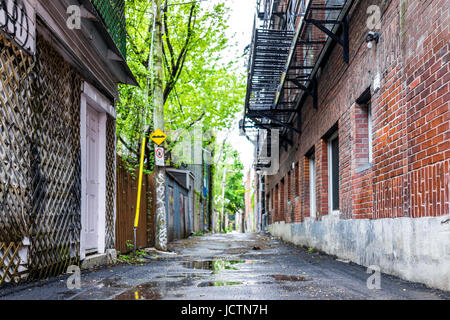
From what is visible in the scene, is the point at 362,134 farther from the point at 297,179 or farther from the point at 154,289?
the point at 297,179

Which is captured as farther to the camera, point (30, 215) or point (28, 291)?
point (30, 215)

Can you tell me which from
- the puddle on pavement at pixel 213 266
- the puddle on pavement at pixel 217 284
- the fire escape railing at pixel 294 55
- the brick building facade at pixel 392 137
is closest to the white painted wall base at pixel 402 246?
the brick building facade at pixel 392 137

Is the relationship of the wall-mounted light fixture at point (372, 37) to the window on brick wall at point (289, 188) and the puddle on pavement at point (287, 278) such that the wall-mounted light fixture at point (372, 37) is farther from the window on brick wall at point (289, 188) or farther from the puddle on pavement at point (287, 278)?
the window on brick wall at point (289, 188)

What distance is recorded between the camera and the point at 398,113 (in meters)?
5.85

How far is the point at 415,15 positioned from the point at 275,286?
345cm

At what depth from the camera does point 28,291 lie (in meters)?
4.67

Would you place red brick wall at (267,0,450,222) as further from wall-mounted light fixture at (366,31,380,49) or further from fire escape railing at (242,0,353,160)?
fire escape railing at (242,0,353,160)

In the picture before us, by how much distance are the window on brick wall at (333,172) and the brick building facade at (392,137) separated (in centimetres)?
5

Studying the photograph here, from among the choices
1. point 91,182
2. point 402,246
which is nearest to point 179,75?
point 91,182

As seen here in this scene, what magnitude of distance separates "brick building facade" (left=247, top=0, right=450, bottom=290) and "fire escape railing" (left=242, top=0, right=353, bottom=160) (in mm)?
220

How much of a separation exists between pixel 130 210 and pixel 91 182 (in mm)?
2451

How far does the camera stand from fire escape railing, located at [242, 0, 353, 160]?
347 inches

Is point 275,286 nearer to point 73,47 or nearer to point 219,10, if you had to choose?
point 73,47

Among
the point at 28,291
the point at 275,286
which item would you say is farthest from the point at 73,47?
the point at 275,286
